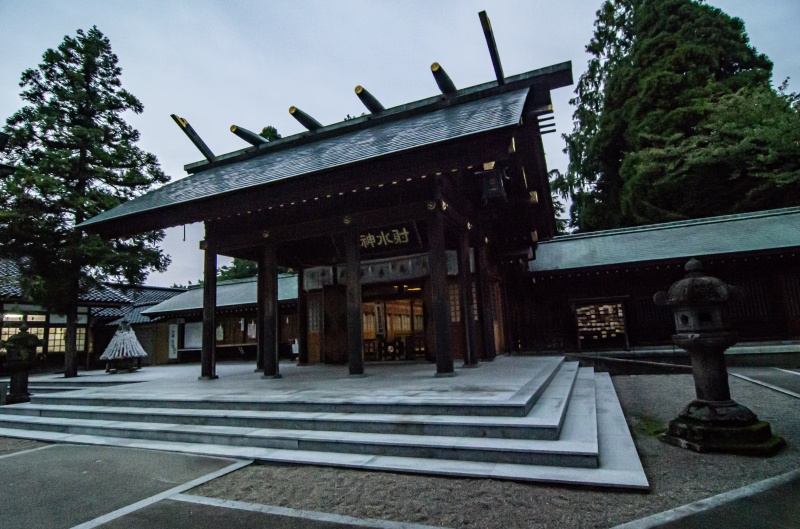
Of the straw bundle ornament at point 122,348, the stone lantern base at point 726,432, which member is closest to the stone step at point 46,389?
the straw bundle ornament at point 122,348

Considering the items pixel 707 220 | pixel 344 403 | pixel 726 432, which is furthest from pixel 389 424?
pixel 707 220

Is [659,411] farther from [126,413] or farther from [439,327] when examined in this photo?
[126,413]

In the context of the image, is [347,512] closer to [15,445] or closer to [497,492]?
[497,492]

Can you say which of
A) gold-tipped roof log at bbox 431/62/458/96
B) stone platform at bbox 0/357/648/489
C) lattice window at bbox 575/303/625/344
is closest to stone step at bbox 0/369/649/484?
stone platform at bbox 0/357/648/489

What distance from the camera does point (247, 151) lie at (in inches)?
436

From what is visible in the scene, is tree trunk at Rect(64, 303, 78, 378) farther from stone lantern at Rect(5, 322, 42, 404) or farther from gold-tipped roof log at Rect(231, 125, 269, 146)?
gold-tipped roof log at Rect(231, 125, 269, 146)

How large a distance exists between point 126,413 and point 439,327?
4969 mm

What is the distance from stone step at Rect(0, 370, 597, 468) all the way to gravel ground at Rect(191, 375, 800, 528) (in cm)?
32

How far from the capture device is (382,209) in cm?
731

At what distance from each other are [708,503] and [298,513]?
9.40 feet

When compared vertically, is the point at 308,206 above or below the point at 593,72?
below

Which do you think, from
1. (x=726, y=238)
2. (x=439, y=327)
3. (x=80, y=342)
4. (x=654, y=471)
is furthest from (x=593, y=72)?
(x=80, y=342)

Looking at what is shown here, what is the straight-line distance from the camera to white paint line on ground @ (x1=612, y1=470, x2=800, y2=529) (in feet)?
8.16

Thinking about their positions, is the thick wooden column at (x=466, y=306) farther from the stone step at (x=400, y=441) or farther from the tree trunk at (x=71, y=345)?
the tree trunk at (x=71, y=345)
